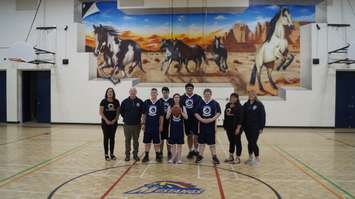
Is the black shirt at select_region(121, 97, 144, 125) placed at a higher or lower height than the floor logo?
higher

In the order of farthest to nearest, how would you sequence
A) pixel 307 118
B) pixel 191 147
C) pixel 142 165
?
1. pixel 307 118
2. pixel 191 147
3. pixel 142 165

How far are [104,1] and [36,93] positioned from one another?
6.04m

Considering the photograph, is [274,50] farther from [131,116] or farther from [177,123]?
[131,116]

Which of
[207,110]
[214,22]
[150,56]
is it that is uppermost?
[214,22]

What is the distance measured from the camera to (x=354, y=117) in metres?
15.3

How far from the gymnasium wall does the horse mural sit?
1.91 ft

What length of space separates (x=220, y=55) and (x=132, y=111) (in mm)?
8738

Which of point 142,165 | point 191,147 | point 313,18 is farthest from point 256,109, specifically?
point 313,18

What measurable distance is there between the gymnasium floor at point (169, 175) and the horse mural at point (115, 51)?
258 inches

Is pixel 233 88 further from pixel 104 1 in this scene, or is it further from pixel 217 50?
pixel 104 1

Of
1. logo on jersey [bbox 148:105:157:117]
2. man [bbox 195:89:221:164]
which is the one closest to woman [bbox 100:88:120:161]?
logo on jersey [bbox 148:105:157:117]

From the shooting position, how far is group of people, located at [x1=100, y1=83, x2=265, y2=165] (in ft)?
23.9

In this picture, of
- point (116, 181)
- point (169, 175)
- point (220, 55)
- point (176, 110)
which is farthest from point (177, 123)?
point (220, 55)

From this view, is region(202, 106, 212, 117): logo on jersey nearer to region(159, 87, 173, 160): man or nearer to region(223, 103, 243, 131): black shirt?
region(223, 103, 243, 131): black shirt
